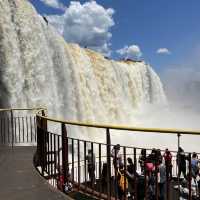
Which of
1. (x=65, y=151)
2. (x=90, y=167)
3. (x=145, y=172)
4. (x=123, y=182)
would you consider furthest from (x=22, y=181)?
(x=145, y=172)

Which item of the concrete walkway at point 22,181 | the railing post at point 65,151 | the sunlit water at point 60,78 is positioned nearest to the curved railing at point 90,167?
the railing post at point 65,151

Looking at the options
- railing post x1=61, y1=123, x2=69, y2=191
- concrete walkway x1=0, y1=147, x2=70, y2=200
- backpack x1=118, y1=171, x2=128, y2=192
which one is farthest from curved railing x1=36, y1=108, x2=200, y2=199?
concrete walkway x1=0, y1=147, x2=70, y2=200

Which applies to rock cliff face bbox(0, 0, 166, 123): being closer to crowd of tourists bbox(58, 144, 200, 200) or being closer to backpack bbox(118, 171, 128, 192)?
crowd of tourists bbox(58, 144, 200, 200)

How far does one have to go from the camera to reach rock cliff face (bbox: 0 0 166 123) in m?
22.1

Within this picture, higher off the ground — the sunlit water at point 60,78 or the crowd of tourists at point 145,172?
the sunlit water at point 60,78

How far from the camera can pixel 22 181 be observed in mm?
7449

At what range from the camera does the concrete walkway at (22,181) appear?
20.9ft

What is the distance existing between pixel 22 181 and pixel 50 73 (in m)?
18.5

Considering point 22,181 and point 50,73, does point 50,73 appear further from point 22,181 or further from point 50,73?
point 22,181

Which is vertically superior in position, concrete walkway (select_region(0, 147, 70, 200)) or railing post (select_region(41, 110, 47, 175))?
railing post (select_region(41, 110, 47, 175))

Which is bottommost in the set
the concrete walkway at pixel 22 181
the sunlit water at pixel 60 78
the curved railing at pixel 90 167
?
the concrete walkway at pixel 22 181

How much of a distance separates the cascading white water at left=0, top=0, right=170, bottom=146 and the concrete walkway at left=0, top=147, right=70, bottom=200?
39.6 ft

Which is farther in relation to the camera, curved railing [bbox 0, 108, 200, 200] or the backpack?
the backpack

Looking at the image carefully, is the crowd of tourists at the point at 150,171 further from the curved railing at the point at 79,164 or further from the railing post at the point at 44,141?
the railing post at the point at 44,141
